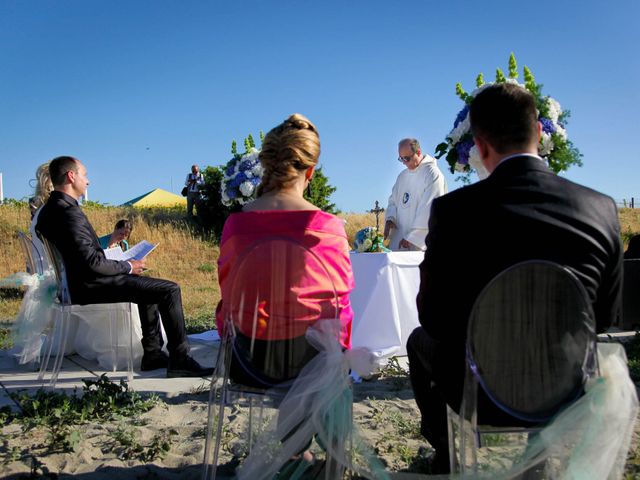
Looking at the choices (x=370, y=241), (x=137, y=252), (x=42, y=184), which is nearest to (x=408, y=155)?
(x=370, y=241)

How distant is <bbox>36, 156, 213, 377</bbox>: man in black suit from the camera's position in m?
4.26

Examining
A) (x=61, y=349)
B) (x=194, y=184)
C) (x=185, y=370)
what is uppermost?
(x=194, y=184)

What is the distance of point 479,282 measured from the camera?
6.40ft

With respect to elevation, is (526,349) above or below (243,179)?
below

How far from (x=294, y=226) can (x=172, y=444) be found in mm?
1543

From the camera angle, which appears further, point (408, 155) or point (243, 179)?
point (408, 155)

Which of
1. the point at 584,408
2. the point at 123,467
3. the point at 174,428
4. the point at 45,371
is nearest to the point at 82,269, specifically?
the point at 45,371

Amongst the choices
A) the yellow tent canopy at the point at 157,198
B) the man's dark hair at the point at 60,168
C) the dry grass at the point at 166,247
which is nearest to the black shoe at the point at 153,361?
the man's dark hair at the point at 60,168

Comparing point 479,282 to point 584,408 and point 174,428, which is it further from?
point 174,428

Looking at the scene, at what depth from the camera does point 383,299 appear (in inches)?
185

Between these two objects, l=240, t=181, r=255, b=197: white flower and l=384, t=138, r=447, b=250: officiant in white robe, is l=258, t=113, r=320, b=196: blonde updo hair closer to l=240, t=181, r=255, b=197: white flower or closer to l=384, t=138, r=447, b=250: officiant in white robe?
l=240, t=181, r=255, b=197: white flower

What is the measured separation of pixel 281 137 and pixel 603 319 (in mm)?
1446

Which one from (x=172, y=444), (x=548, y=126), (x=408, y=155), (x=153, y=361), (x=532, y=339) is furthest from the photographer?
(x=408, y=155)

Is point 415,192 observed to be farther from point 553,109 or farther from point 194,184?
point 194,184
